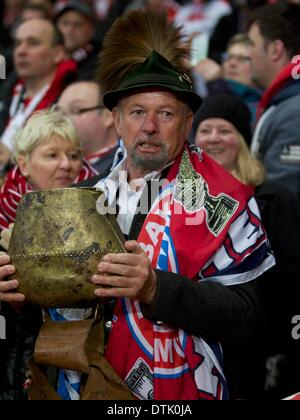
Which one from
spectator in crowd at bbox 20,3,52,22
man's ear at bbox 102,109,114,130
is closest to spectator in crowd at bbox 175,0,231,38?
spectator in crowd at bbox 20,3,52,22

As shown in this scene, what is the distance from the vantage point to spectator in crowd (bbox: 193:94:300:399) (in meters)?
4.75

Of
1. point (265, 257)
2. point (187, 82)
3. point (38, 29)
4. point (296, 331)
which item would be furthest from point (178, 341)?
point (38, 29)

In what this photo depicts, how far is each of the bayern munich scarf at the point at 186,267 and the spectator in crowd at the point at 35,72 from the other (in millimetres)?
3185

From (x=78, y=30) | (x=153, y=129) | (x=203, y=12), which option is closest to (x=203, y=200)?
(x=153, y=129)

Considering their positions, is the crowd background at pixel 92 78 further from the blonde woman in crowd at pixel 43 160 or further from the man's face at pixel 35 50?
the blonde woman in crowd at pixel 43 160

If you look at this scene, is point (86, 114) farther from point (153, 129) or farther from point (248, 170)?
point (153, 129)

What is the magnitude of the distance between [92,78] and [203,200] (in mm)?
3861

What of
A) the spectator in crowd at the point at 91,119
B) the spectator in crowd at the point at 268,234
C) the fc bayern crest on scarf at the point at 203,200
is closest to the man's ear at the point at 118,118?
the fc bayern crest on scarf at the point at 203,200

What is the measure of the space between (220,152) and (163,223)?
144 cm

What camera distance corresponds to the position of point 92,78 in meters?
7.25

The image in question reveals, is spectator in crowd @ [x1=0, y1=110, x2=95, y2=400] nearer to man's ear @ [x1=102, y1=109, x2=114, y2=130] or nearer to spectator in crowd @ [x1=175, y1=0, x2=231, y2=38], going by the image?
man's ear @ [x1=102, y1=109, x2=114, y2=130]

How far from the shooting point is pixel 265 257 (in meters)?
3.64

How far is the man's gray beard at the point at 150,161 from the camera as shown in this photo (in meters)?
3.65
